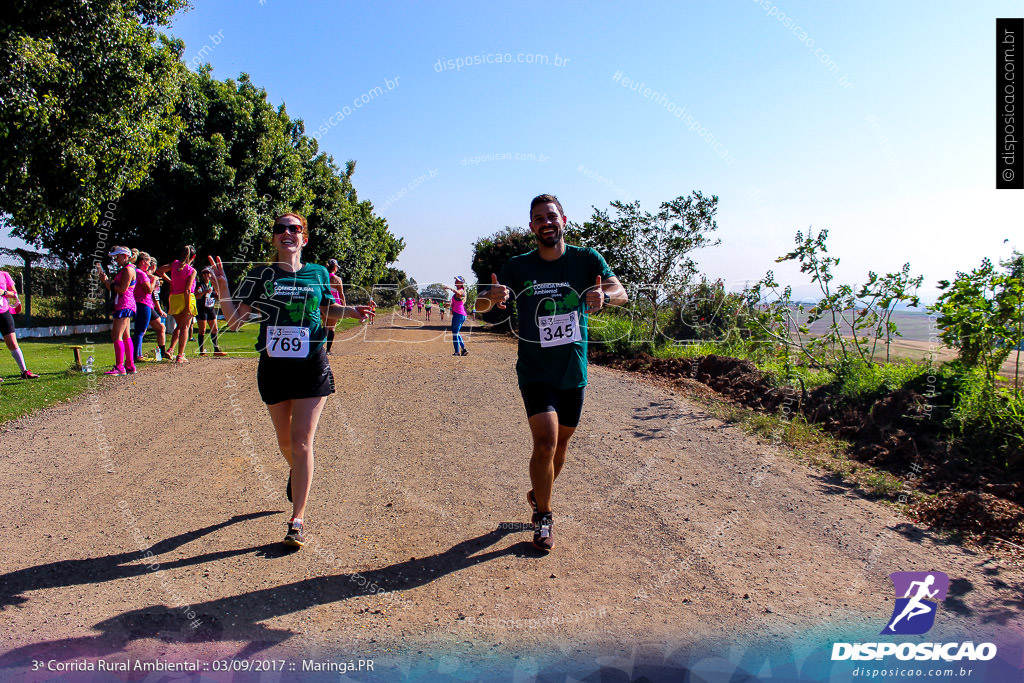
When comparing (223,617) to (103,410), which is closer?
(223,617)

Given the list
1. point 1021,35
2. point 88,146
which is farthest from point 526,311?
point 88,146

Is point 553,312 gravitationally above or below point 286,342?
above

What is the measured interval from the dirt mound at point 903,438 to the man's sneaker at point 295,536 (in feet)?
13.9

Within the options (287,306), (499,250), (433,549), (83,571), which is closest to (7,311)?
(83,571)

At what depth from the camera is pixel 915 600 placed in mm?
3295

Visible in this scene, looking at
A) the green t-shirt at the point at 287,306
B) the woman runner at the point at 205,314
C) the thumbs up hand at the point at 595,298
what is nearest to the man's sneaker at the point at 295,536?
the green t-shirt at the point at 287,306

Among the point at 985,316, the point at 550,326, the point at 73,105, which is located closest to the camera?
the point at 550,326

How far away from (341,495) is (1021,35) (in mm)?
7551

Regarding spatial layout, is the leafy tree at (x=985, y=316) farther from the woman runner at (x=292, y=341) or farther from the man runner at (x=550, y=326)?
the woman runner at (x=292, y=341)

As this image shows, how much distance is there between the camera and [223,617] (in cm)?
304

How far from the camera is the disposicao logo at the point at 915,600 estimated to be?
3.06 metres

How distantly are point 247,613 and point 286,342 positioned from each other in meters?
1.57

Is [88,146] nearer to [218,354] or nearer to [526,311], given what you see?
[218,354]

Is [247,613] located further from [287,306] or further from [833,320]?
[833,320]
